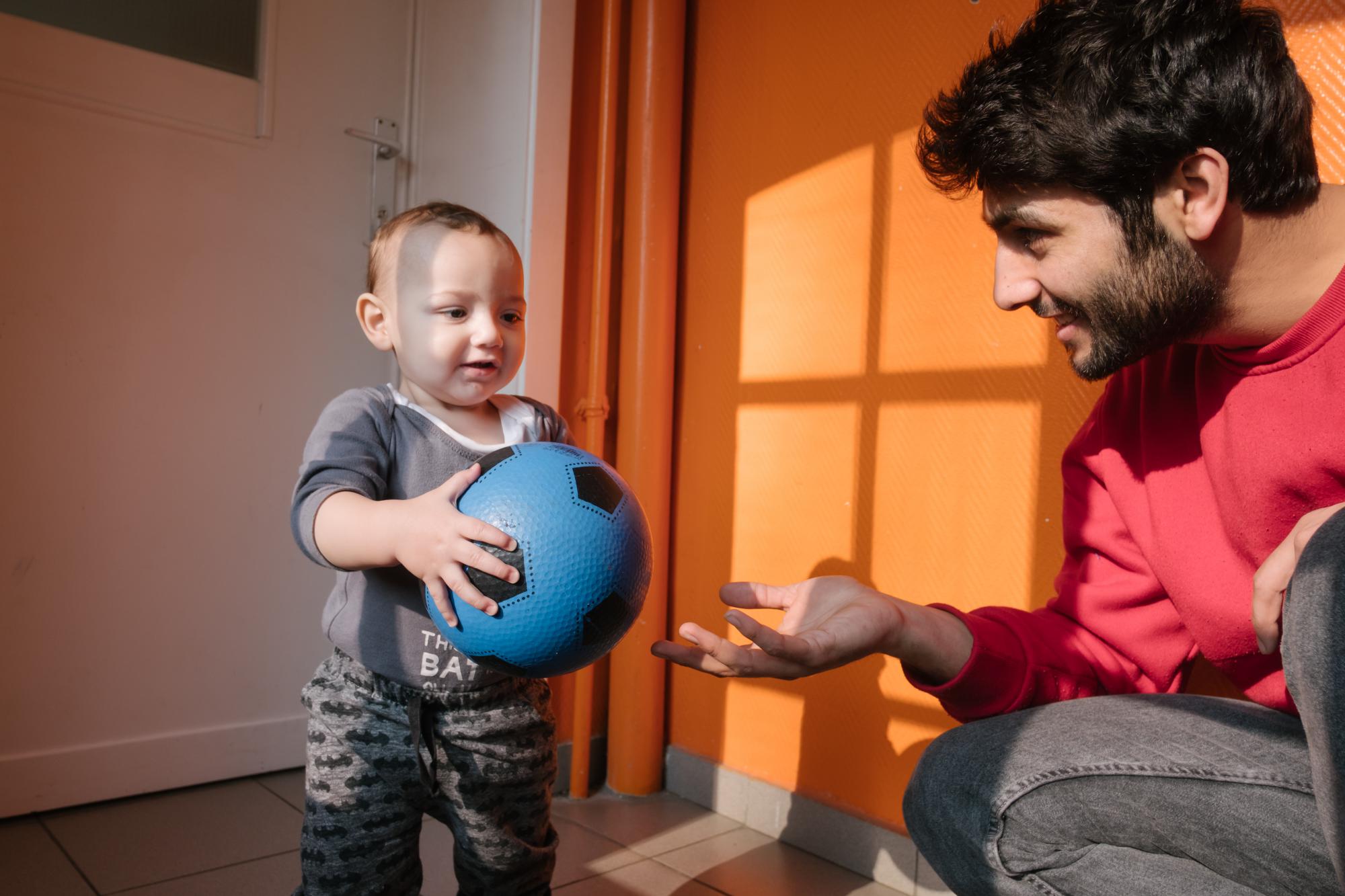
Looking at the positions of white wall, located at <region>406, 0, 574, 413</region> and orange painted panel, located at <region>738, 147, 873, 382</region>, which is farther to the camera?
white wall, located at <region>406, 0, 574, 413</region>

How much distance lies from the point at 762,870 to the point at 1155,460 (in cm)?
119

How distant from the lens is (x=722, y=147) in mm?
2383

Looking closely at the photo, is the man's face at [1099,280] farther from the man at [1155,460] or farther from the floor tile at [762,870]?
the floor tile at [762,870]

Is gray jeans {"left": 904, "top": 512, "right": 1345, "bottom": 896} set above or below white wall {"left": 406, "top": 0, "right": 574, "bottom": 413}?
below

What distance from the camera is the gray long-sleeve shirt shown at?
1377mm

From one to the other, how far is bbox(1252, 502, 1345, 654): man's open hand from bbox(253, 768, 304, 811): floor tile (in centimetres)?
208

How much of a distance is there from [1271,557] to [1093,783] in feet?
1.16

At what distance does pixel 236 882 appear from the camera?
6.10 ft


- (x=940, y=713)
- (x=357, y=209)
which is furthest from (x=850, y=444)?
(x=357, y=209)

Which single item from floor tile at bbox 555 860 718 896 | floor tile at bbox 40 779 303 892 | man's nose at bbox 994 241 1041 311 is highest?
man's nose at bbox 994 241 1041 311

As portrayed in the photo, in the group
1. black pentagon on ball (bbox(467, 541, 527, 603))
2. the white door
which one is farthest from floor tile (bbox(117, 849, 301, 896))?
black pentagon on ball (bbox(467, 541, 527, 603))

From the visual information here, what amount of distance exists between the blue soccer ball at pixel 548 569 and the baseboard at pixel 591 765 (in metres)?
1.32

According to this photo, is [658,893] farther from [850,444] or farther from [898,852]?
[850,444]

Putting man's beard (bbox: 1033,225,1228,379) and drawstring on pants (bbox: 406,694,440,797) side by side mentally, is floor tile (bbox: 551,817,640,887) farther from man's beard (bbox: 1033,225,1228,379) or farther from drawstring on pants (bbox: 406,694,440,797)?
man's beard (bbox: 1033,225,1228,379)
